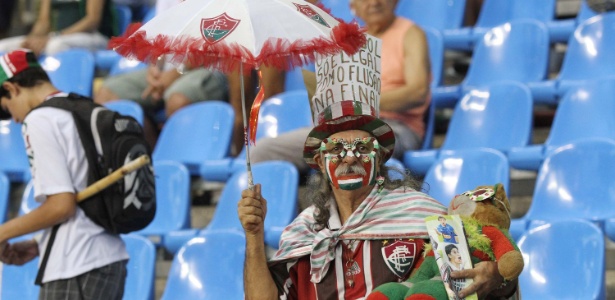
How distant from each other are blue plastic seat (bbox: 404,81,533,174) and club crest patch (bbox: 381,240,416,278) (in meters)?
2.19

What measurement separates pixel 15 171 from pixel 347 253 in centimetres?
350

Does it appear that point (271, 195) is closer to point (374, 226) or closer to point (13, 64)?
point (13, 64)

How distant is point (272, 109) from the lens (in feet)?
20.9

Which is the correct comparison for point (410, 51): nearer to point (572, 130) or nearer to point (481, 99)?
point (481, 99)

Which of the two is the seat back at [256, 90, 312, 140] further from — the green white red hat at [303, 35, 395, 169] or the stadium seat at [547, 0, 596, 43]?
the green white red hat at [303, 35, 395, 169]

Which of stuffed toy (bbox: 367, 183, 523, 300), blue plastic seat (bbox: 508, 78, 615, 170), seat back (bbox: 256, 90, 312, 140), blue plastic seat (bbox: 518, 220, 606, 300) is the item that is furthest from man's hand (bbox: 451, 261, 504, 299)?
seat back (bbox: 256, 90, 312, 140)

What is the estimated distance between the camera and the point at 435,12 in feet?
23.2

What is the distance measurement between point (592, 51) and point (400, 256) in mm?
3012

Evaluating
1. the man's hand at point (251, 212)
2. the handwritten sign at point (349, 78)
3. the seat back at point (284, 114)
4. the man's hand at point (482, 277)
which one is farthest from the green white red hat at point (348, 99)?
the seat back at point (284, 114)

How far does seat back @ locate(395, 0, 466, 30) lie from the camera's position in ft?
22.9

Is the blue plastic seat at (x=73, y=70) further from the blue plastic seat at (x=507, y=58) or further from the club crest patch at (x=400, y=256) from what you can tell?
the club crest patch at (x=400, y=256)

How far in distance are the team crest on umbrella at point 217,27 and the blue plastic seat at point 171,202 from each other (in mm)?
2438

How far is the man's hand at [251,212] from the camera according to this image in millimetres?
3326

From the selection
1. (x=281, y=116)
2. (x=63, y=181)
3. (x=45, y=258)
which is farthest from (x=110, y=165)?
(x=281, y=116)
